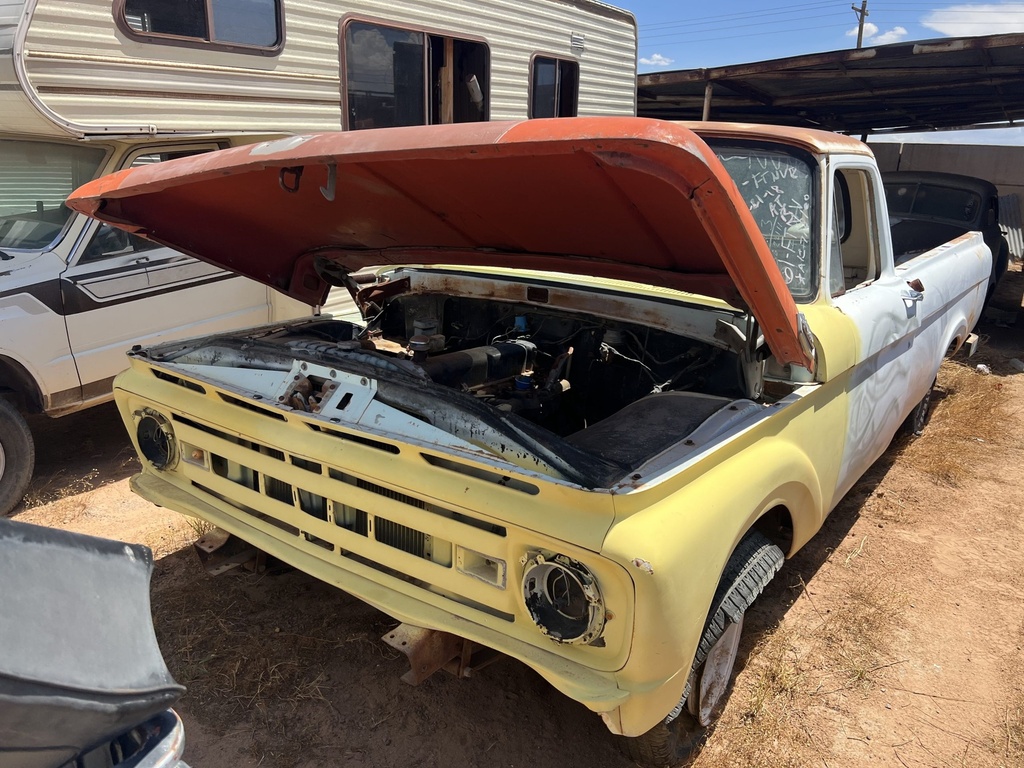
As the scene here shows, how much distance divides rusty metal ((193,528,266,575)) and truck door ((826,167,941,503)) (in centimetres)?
245

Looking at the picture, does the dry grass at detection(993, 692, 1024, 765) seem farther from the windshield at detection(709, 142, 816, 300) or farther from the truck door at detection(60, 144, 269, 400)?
the truck door at detection(60, 144, 269, 400)

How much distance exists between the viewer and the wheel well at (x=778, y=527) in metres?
2.56

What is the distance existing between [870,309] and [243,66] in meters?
4.04

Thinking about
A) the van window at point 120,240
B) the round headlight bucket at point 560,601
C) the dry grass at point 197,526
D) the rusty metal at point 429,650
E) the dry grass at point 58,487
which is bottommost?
the dry grass at point 58,487

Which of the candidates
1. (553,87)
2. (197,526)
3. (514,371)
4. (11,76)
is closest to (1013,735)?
(514,371)

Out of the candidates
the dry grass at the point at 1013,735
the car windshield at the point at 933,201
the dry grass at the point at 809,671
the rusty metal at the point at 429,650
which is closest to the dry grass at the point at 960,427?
the dry grass at the point at 809,671

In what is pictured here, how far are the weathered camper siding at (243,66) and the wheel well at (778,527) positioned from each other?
3.90 m

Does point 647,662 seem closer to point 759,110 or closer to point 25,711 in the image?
point 25,711

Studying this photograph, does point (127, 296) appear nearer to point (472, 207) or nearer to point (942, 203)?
point (472, 207)

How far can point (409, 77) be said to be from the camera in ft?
19.8

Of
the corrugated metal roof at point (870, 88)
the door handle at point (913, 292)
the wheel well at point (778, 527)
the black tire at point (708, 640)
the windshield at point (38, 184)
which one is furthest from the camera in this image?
the corrugated metal roof at point (870, 88)

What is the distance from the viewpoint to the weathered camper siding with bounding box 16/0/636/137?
12.5ft

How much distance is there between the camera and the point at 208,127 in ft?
14.8

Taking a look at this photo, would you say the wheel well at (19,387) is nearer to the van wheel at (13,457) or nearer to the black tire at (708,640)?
the van wheel at (13,457)
